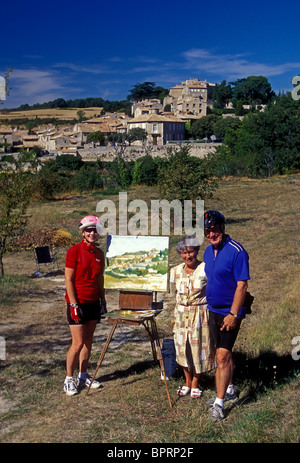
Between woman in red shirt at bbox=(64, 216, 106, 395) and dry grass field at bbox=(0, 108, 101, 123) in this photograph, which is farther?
dry grass field at bbox=(0, 108, 101, 123)

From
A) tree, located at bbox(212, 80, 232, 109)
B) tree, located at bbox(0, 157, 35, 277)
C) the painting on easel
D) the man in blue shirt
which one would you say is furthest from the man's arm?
tree, located at bbox(212, 80, 232, 109)

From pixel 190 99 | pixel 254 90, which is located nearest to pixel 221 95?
pixel 254 90

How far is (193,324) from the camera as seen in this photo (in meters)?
4.43

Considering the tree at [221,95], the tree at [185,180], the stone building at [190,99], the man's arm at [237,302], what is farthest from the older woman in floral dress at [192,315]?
the tree at [221,95]

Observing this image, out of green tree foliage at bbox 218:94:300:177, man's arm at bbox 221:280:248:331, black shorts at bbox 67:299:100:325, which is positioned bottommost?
black shorts at bbox 67:299:100:325

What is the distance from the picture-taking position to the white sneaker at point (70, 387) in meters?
4.86

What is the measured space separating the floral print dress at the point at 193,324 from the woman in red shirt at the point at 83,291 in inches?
33.6

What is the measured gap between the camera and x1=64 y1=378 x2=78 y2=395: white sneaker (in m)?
4.86

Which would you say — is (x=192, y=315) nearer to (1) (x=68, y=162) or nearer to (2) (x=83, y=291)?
(2) (x=83, y=291)

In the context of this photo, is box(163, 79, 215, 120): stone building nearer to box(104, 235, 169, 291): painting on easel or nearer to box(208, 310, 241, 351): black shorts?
box(104, 235, 169, 291): painting on easel

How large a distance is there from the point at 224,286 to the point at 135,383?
5.56 feet

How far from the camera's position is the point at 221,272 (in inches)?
163

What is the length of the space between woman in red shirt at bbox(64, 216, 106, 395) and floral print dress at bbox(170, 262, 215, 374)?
855 millimetres
